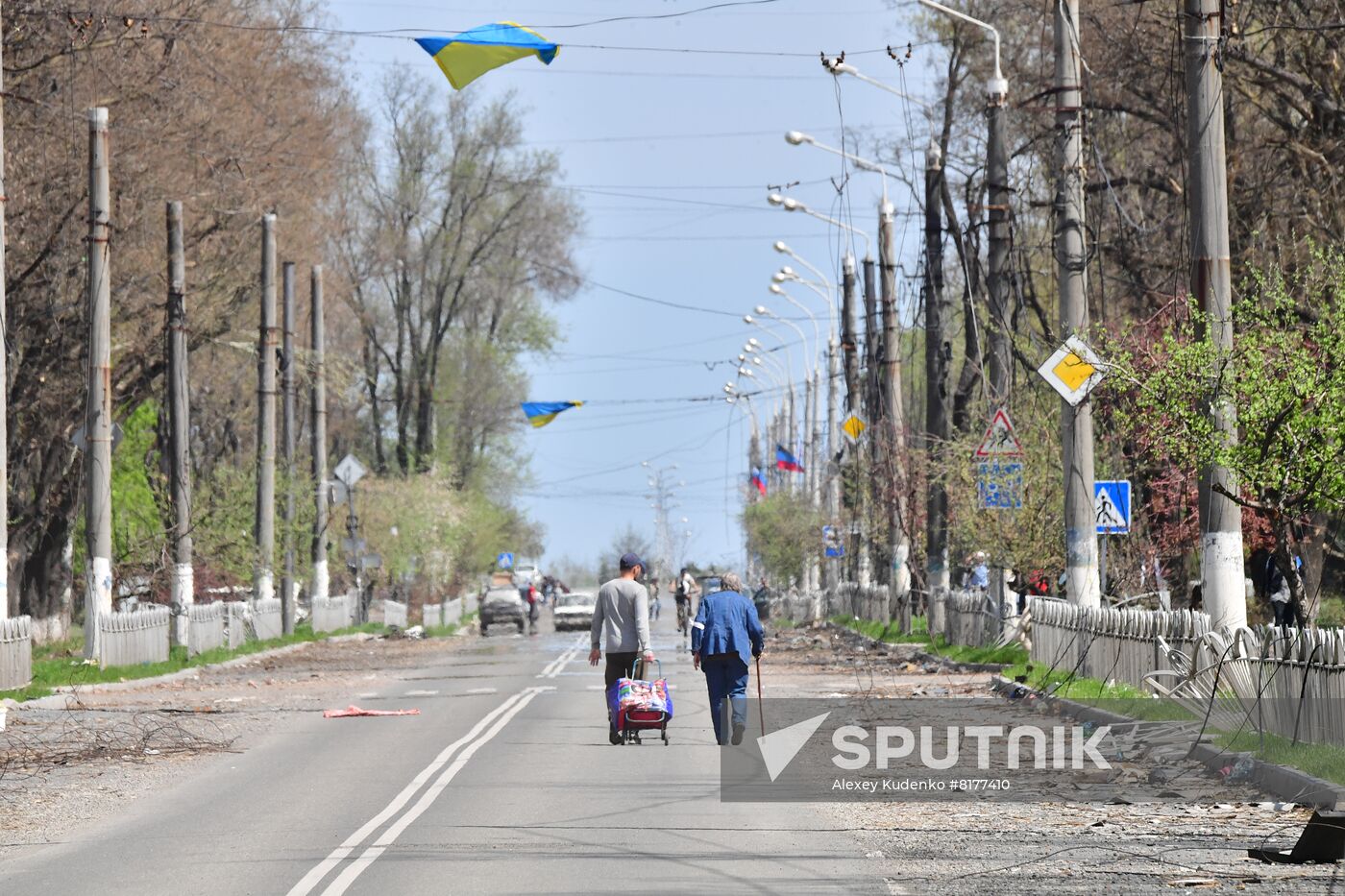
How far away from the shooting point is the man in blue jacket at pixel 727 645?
57.2ft

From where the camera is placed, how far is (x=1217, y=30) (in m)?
19.6

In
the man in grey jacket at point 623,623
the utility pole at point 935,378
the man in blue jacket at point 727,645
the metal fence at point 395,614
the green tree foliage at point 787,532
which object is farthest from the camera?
the green tree foliage at point 787,532

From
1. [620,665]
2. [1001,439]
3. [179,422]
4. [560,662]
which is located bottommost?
[560,662]

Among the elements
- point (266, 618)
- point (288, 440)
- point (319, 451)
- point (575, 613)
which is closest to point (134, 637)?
point (266, 618)

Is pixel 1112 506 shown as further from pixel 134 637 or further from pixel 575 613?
pixel 575 613

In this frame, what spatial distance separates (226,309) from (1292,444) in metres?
35.0

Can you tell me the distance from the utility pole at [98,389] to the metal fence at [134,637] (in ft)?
1.30

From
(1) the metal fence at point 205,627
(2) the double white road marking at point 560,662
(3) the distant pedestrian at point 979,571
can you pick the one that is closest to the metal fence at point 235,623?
(1) the metal fence at point 205,627

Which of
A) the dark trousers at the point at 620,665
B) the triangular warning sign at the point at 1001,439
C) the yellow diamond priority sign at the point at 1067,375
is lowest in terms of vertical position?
the dark trousers at the point at 620,665

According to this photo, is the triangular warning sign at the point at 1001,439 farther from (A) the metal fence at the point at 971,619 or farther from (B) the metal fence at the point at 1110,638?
(A) the metal fence at the point at 971,619

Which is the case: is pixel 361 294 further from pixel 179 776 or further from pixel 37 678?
pixel 179 776

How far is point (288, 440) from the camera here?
5262 cm

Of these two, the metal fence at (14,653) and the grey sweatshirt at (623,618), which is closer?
the grey sweatshirt at (623,618)

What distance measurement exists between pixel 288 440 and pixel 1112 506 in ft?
98.0
